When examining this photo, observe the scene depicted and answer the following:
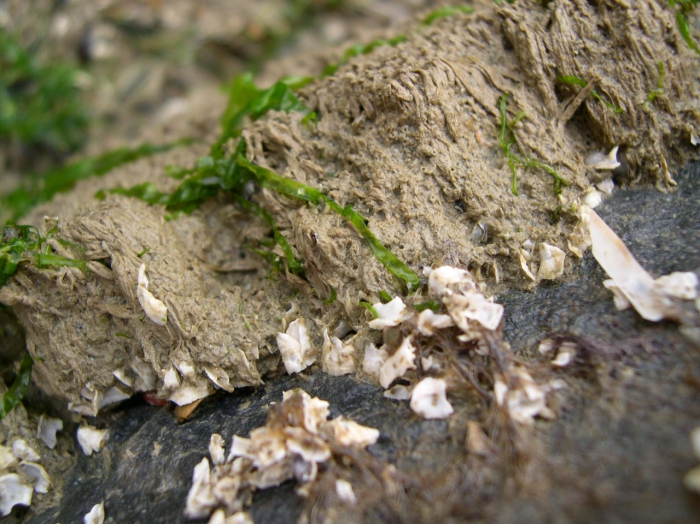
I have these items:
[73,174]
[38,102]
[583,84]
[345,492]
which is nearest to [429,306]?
[345,492]

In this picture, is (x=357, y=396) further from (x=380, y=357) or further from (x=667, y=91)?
(x=667, y=91)

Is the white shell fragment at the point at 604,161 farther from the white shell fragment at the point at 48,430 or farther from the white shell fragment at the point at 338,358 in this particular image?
Answer: the white shell fragment at the point at 48,430

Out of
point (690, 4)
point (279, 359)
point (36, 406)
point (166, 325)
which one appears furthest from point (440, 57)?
point (36, 406)

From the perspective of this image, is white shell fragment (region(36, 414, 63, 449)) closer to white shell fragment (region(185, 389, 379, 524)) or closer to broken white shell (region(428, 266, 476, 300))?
white shell fragment (region(185, 389, 379, 524))

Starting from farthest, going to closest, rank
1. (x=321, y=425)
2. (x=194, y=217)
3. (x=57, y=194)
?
(x=57, y=194), (x=194, y=217), (x=321, y=425)

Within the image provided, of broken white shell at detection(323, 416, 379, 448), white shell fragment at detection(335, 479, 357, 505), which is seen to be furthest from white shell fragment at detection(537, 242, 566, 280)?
white shell fragment at detection(335, 479, 357, 505)

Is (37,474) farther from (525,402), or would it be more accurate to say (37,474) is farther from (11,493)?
(525,402)
